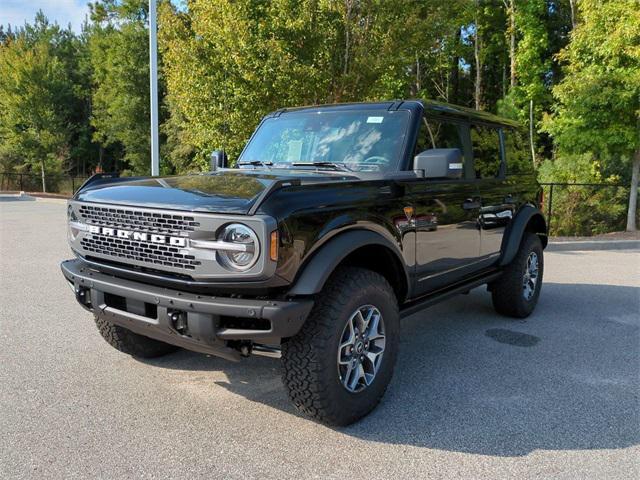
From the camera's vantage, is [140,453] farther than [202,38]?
No

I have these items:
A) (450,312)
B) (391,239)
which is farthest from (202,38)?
(391,239)

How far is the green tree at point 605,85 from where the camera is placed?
1166 centimetres

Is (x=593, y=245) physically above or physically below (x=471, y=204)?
below

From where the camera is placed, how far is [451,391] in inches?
146

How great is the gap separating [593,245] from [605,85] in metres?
3.90

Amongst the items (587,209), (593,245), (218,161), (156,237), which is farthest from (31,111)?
(156,237)

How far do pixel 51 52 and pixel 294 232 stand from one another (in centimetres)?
4747

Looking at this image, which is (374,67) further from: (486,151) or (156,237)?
(156,237)

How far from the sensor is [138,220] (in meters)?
3.02

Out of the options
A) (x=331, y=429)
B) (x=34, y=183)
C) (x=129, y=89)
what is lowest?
(x=331, y=429)

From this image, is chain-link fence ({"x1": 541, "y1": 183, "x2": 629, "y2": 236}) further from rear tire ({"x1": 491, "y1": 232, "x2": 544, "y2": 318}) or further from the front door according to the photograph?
the front door

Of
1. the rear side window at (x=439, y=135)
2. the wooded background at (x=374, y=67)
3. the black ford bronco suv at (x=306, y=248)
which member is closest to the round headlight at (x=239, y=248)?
the black ford bronco suv at (x=306, y=248)

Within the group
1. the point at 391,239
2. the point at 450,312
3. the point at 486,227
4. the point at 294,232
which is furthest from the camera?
the point at 450,312

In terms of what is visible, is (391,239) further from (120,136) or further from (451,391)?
(120,136)
